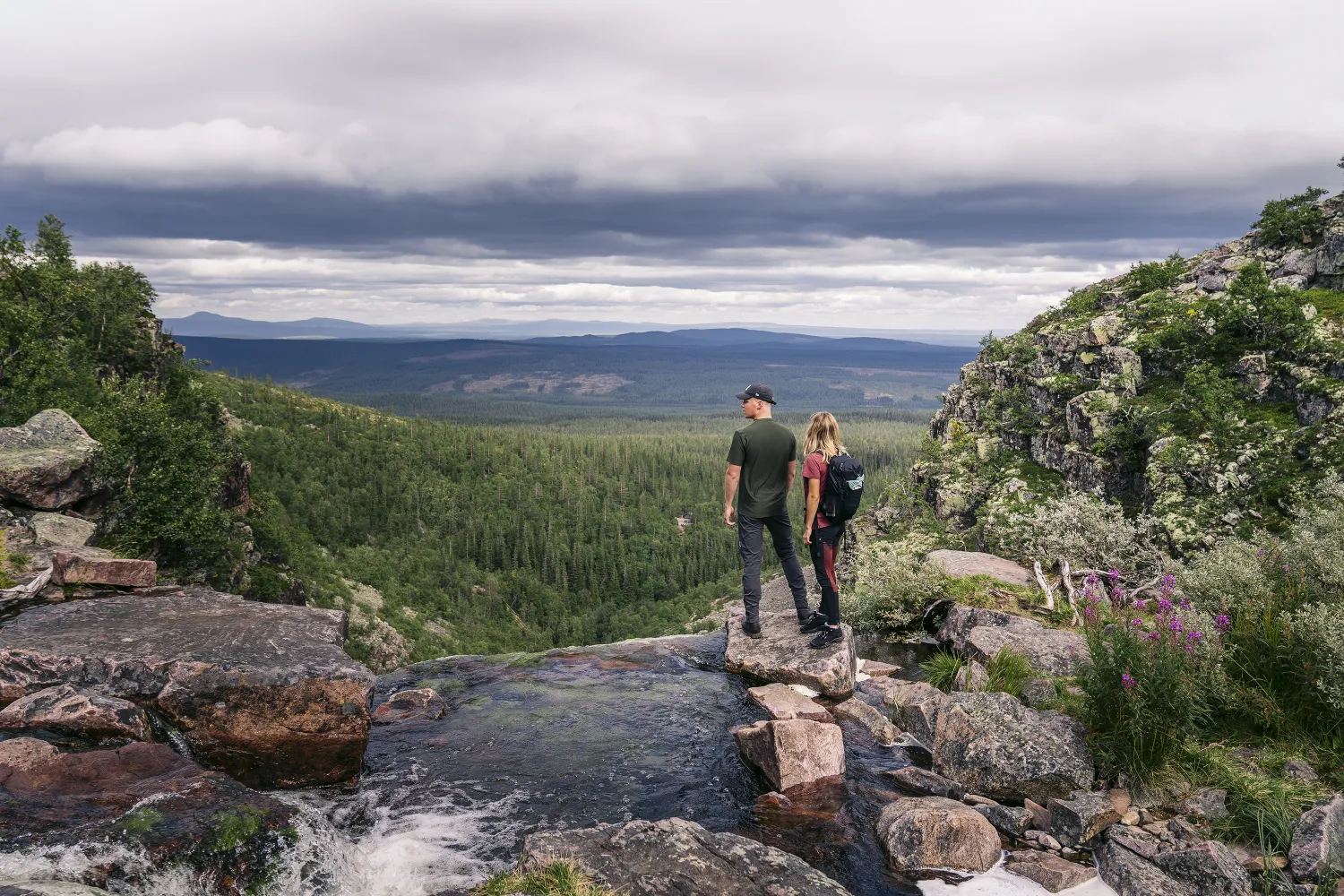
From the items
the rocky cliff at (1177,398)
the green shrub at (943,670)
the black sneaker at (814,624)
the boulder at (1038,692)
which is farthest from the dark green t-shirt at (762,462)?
the rocky cliff at (1177,398)

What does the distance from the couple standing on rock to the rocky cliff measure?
52.0 ft

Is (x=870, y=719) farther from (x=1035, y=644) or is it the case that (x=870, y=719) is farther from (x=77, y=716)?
(x=77, y=716)

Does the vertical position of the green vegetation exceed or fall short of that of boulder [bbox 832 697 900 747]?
it exceeds it

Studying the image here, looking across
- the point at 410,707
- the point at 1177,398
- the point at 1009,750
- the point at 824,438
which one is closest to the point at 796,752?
the point at 1009,750

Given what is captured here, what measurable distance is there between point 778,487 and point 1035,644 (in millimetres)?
6405

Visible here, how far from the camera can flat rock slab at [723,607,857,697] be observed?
45.3 ft

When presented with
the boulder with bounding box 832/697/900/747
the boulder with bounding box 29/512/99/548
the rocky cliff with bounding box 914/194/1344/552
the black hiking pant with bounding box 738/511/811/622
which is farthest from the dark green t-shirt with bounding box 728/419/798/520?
the rocky cliff with bounding box 914/194/1344/552

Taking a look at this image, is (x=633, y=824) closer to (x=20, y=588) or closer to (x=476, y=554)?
(x=20, y=588)

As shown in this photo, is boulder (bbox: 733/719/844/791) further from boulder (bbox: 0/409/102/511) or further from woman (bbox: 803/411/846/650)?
boulder (bbox: 0/409/102/511)

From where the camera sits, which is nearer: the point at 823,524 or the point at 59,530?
the point at 823,524

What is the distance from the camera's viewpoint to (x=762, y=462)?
14.0 metres

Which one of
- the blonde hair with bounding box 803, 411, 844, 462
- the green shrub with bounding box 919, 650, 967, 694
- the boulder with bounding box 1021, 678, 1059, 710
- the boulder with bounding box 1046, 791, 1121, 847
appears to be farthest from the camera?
the green shrub with bounding box 919, 650, 967, 694

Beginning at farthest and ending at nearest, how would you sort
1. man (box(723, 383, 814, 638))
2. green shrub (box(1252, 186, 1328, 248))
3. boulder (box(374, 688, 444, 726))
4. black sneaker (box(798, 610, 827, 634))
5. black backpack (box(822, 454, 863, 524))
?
green shrub (box(1252, 186, 1328, 248))
black sneaker (box(798, 610, 827, 634))
man (box(723, 383, 814, 638))
black backpack (box(822, 454, 863, 524))
boulder (box(374, 688, 444, 726))

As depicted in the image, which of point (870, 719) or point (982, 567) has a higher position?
point (982, 567)
